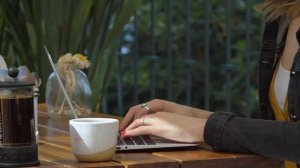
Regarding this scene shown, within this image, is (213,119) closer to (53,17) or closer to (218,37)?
(53,17)

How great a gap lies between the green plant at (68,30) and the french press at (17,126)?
7.37 feet

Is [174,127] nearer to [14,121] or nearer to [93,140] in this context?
[93,140]

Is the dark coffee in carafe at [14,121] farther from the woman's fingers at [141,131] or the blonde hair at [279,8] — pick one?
the blonde hair at [279,8]

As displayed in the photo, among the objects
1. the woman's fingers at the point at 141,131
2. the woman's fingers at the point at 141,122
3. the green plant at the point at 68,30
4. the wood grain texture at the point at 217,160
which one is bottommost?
the wood grain texture at the point at 217,160

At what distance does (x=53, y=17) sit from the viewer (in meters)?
4.14

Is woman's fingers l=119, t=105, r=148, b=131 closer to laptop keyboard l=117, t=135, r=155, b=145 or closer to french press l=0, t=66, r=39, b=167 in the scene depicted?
laptop keyboard l=117, t=135, r=155, b=145

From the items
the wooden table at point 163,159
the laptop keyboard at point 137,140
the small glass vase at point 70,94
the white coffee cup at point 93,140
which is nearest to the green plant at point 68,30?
the small glass vase at point 70,94

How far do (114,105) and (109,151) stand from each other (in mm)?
4667

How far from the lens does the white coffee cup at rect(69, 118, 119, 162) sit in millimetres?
1870

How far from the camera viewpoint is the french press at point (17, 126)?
6.01 feet

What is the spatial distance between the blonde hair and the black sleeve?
43cm

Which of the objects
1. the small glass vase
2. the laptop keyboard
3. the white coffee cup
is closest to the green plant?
the small glass vase

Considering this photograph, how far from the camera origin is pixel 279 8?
238cm

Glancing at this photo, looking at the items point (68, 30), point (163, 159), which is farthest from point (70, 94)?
point (68, 30)
